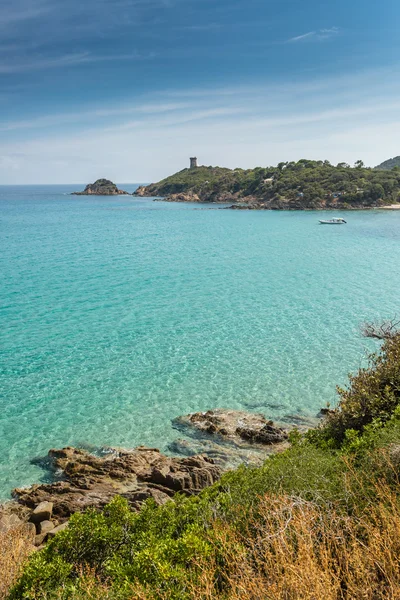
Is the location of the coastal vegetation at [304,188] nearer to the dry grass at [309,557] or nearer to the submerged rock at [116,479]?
the submerged rock at [116,479]

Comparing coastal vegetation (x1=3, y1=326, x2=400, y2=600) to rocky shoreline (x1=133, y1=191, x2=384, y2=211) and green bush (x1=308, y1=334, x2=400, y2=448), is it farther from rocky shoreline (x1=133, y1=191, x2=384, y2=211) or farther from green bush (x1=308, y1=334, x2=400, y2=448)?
rocky shoreline (x1=133, y1=191, x2=384, y2=211)

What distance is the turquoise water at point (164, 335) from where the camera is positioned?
53.0ft

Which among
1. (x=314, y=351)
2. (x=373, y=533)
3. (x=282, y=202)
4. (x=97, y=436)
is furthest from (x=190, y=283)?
(x=282, y=202)

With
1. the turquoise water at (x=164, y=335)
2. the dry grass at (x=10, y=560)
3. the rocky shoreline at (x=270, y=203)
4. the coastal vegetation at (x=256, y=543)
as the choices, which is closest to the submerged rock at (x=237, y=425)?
the turquoise water at (x=164, y=335)

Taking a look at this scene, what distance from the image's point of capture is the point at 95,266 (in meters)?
43.0

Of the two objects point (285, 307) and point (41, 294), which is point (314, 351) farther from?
point (41, 294)

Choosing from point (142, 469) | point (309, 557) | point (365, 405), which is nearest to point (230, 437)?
point (142, 469)

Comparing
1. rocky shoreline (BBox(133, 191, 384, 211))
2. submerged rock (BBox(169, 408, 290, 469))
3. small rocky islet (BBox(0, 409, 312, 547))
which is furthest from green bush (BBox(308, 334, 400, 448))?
rocky shoreline (BBox(133, 191, 384, 211))

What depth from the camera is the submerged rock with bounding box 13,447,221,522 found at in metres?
11.5

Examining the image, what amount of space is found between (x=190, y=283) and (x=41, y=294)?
11.9 metres

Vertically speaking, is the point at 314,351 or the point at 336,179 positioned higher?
the point at 336,179

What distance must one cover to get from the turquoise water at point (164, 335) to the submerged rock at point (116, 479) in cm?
92

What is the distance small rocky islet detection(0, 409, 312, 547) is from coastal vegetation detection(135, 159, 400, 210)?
332ft

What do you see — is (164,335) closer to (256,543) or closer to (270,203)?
(256,543)
